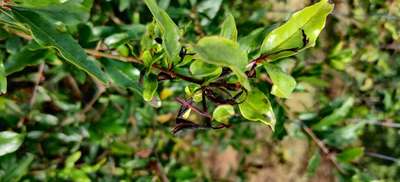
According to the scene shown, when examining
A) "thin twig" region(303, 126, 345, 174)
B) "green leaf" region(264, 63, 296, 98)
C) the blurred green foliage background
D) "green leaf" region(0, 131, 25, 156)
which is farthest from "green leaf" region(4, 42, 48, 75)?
"thin twig" region(303, 126, 345, 174)

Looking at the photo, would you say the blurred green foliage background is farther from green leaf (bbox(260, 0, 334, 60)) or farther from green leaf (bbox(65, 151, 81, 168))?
green leaf (bbox(260, 0, 334, 60))

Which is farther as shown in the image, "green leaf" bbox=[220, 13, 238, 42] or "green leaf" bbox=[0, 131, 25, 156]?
"green leaf" bbox=[0, 131, 25, 156]

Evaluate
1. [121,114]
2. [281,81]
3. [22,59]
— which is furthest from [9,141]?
[281,81]

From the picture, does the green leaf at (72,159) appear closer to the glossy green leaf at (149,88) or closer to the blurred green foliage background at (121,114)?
the blurred green foliage background at (121,114)

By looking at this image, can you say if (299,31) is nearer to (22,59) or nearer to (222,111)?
(222,111)

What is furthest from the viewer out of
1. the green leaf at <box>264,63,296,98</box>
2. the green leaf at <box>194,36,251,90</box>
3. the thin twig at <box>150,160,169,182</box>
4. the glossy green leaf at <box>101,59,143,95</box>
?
the thin twig at <box>150,160,169,182</box>

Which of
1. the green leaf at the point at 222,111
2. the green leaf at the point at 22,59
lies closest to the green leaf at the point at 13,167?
the green leaf at the point at 22,59
